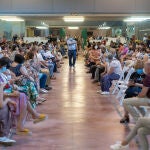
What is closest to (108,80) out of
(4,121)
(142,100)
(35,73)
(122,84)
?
(122,84)

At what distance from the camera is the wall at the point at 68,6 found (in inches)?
559

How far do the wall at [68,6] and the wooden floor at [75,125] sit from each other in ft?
13.8

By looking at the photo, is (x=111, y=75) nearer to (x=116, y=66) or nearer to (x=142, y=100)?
(x=116, y=66)

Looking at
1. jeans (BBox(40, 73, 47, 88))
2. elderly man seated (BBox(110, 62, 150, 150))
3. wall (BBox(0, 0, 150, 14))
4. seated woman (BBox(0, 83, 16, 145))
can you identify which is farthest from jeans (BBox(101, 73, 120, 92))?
seated woman (BBox(0, 83, 16, 145))

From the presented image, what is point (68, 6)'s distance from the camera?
14.2m

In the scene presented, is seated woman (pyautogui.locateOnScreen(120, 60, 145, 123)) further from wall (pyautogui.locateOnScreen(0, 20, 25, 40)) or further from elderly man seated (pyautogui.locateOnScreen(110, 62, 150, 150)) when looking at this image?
wall (pyautogui.locateOnScreen(0, 20, 25, 40))

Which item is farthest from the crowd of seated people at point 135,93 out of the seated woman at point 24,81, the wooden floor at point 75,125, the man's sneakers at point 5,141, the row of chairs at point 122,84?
the seated woman at point 24,81

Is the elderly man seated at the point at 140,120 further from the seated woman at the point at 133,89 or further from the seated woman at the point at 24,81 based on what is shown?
the seated woman at the point at 24,81

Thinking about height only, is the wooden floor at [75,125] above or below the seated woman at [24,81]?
below

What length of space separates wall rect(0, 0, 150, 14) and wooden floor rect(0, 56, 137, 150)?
13.8ft

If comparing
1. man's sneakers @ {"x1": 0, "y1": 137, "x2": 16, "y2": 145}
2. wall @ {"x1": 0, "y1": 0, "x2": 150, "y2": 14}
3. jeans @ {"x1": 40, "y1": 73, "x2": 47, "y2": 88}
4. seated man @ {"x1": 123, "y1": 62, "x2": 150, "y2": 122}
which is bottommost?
man's sneakers @ {"x1": 0, "y1": 137, "x2": 16, "y2": 145}

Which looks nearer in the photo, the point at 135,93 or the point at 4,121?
the point at 4,121

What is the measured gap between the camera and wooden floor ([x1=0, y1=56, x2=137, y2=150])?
591 centimetres

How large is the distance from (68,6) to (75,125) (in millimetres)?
7868
